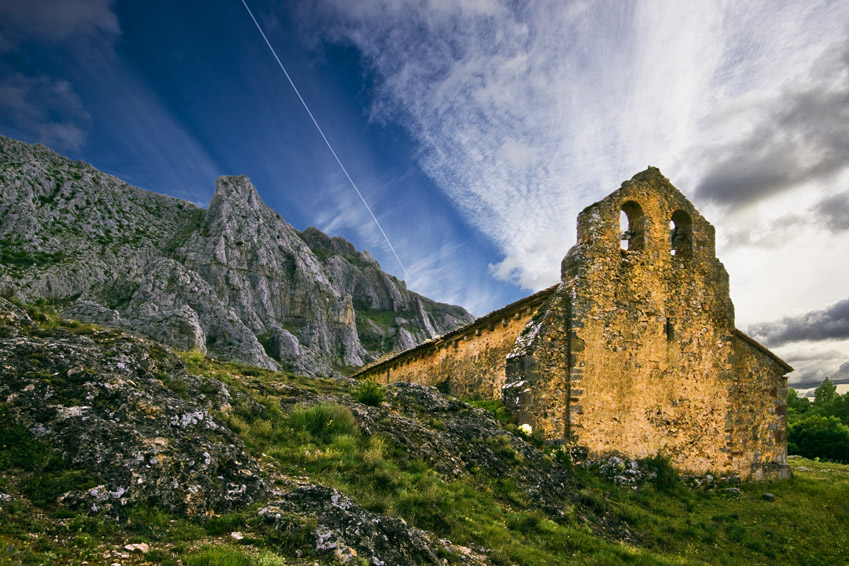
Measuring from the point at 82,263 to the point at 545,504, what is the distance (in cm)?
6194

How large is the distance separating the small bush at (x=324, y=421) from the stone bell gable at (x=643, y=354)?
18.8 ft

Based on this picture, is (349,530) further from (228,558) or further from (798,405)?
(798,405)

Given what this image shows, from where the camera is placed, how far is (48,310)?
906cm

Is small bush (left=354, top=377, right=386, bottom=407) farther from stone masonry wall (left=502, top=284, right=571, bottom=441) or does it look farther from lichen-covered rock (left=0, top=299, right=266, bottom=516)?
lichen-covered rock (left=0, top=299, right=266, bottom=516)

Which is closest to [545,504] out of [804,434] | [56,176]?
[804,434]

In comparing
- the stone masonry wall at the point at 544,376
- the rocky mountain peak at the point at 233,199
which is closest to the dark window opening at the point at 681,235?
the stone masonry wall at the point at 544,376

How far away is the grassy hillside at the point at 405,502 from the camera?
410cm

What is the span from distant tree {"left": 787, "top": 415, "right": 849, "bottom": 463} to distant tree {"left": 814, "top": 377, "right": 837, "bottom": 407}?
24716mm

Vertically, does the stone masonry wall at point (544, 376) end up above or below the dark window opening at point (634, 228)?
below

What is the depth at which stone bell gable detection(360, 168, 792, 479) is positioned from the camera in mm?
12828

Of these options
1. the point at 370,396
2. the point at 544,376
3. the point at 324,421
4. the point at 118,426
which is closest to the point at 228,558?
the point at 118,426

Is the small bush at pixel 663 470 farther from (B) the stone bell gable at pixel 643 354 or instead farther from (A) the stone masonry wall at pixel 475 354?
(A) the stone masonry wall at pixel 475 354

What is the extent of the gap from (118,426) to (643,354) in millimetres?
14035

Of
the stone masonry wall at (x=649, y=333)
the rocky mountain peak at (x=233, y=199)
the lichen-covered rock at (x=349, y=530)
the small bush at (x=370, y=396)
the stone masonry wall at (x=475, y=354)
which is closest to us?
the lichen-covered rock at (x=349, y=530)
